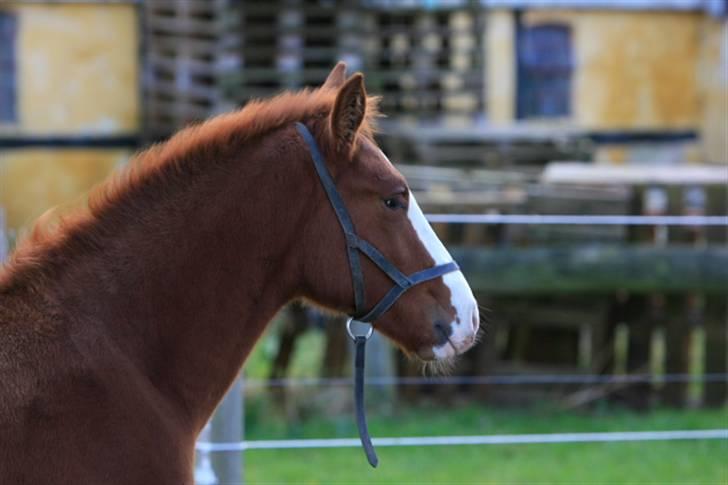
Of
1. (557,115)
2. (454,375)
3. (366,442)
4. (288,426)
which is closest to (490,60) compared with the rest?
(557,115)

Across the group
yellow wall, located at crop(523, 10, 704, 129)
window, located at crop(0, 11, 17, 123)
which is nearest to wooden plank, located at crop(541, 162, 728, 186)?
yellow wall, located at crop(523, 10, 704, 129)

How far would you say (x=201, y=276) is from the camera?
3.04 meters

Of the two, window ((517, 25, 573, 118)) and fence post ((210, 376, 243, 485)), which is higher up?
window ((517, 25, 573, 118))

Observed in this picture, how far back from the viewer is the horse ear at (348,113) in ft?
10.0

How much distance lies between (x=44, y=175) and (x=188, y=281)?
13.8 meters

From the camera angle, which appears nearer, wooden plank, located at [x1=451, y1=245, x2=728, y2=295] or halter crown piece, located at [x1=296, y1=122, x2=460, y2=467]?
halter crown piece, located at [x1=296, y1=122, x2=460, y2=467]

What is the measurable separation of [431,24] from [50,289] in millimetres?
12473

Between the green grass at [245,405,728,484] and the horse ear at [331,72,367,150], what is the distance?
12.8 ft

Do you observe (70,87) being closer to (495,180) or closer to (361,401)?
(495,180)

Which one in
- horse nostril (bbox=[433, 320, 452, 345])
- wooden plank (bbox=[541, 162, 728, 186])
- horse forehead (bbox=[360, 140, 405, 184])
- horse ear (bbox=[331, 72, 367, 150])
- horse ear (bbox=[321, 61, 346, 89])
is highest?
horse ear (bbox=[321, 61, 346, 89])

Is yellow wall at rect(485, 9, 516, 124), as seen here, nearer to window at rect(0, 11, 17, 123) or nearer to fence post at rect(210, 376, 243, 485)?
window at rect(0, 11, 17, 123)

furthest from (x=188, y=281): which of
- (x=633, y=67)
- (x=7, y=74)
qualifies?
(x=633, y=67)

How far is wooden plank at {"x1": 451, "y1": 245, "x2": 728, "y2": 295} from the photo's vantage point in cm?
771

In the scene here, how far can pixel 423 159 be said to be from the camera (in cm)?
1087
